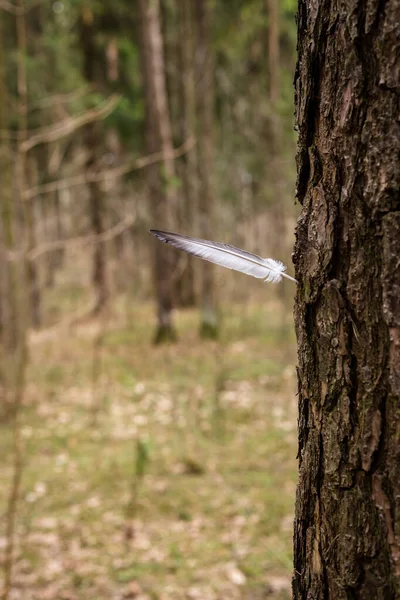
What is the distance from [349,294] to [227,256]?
0.28 metres

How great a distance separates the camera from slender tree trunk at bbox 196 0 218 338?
1107cm

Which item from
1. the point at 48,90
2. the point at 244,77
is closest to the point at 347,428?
the point at 48,90

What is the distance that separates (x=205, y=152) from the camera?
11602 millimetres

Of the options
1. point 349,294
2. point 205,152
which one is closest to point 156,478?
point 349,294

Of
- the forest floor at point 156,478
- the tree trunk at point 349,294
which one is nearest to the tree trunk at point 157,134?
the forest floor at point 156,478

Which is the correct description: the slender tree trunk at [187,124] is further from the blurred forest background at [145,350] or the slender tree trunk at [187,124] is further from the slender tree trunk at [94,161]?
the slender tree trunk at [94,161]

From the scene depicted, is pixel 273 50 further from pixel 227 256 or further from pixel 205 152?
pixel 227 256

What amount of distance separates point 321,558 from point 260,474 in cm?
483

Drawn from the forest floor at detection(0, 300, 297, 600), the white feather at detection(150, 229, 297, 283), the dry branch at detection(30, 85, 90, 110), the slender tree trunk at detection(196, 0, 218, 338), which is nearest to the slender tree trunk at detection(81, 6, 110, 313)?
the slender tree trunk at detection(196, 0, 218, 338)

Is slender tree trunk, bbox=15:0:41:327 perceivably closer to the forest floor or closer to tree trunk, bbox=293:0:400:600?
the forest floor

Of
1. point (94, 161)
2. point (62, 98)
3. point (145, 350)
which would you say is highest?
point (94, 161)

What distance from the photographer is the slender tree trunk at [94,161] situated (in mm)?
13406

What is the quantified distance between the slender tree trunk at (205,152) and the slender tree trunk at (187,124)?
21cm

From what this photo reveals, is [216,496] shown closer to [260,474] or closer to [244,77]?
[260,474]
